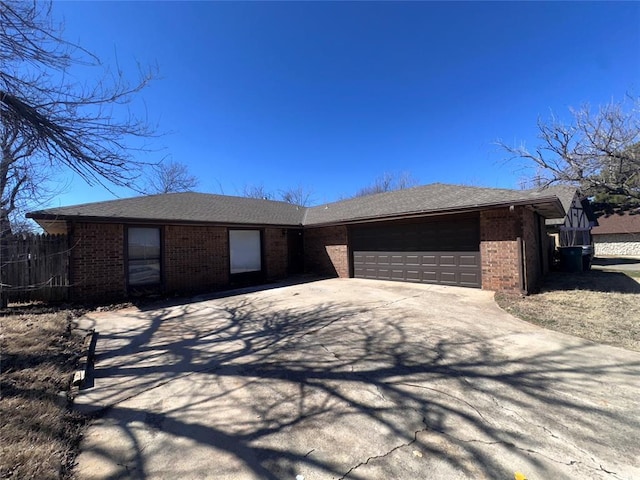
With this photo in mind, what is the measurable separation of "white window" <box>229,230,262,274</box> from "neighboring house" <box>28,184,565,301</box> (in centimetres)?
4

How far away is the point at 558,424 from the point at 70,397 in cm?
484

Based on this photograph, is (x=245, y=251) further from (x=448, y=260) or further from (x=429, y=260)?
(x=448, y=260)

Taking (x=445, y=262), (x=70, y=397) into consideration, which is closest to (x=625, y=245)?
(x=445, y=262)

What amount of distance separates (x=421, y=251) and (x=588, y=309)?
4.74 meters

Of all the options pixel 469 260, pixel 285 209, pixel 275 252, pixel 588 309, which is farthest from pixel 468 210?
pixel 285 209

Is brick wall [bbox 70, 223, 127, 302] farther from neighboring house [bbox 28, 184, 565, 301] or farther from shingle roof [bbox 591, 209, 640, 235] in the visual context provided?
shingle roof [bbox 591, 209, 640, 235]

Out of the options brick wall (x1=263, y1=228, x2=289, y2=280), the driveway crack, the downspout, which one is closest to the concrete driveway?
the driveway crack

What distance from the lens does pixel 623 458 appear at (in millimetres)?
2248

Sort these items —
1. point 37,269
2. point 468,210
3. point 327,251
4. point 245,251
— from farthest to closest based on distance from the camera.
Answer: point 327,251 → point 245,251 → point 468,210 → point 37,269

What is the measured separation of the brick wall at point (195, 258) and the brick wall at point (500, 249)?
8781 mm

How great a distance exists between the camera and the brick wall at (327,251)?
42.3ft

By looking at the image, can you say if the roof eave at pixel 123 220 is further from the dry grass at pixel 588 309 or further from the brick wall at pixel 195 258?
the dry grass at pixel 588 309

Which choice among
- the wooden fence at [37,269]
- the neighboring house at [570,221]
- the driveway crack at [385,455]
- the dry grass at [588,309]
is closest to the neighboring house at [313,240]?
the wooden fence at [37,269]

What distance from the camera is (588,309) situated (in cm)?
645
